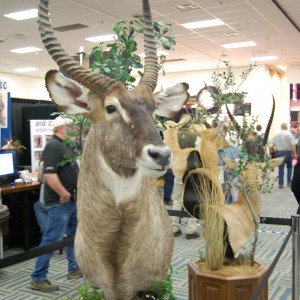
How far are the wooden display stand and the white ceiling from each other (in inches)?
288

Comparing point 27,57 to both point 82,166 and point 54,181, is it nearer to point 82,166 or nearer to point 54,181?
point 54,181

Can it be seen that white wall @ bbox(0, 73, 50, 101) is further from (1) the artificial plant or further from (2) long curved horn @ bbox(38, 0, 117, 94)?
(2) long curved horn @ bbox(38, 0, 117, 94)

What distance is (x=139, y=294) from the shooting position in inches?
77.5

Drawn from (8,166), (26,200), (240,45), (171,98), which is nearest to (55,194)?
(26,200)

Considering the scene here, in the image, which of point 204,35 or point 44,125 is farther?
point 204,35

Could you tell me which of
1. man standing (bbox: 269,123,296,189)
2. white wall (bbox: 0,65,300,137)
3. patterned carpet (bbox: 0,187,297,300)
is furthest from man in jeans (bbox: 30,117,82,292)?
white wall (bbox: 0,65,300,137)

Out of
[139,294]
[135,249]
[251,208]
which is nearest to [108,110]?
[135,249]

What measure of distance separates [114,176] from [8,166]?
15.3ft

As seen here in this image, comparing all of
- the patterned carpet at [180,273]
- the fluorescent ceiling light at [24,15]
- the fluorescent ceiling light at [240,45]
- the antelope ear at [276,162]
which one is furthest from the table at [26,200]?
the fluorescent ceiling light at [240,45]

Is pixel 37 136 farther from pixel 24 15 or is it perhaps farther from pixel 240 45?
pixel 240 45

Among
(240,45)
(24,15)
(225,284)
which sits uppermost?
(240,45)

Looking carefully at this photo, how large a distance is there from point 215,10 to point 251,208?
8.04 metres

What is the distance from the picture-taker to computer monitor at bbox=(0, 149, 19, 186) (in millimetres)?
5824

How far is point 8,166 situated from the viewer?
5.94m
